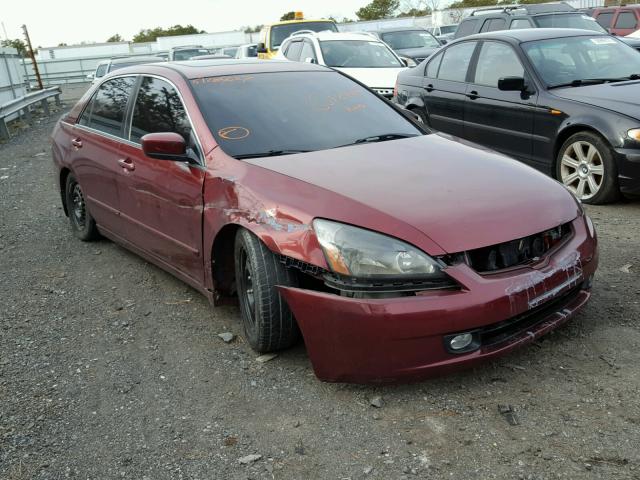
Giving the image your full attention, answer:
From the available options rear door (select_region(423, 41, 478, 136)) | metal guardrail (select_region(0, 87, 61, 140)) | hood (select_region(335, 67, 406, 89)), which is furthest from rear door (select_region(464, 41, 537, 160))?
metal guardrail (select_region(0, 87, 61, 140))

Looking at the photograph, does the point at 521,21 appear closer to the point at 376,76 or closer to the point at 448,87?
the point at 376,76

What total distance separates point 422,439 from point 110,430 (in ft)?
4.57

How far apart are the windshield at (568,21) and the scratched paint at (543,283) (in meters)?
10.5

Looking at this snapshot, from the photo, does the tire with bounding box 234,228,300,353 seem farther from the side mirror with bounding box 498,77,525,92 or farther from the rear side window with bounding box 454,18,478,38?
the rear side window with bounding box 454,18,478,38

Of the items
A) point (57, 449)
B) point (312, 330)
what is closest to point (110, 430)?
point (57, 449)

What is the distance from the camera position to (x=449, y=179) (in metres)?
3.42

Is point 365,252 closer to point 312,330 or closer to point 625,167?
point 312,330

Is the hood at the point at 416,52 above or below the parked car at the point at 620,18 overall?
below

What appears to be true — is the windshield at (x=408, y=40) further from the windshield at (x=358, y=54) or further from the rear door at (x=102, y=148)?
the rear door at (x=102, y=148)

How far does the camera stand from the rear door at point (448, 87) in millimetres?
7500

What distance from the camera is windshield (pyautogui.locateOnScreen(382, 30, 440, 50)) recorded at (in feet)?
57.0

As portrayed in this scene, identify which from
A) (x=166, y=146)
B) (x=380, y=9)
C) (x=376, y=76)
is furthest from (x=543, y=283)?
(x=380, y=9)

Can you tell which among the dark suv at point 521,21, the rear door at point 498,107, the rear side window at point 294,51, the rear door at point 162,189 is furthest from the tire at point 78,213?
the dark suv at point 521,21

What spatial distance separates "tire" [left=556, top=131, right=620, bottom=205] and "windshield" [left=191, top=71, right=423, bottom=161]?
2319 millimetres
